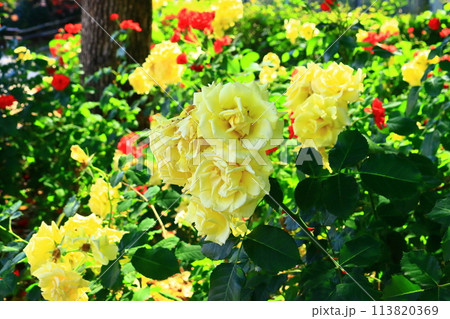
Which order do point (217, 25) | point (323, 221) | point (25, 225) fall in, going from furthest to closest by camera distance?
1. point (25, 225)
2. point (217, 25)
3. point (323, 221)

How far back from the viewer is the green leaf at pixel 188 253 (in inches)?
47.1

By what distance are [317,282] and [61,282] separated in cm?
54

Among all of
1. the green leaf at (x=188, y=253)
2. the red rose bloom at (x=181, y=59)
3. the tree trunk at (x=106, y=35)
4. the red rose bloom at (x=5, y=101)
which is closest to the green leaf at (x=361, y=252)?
the green leaf at (x=188, y=253)

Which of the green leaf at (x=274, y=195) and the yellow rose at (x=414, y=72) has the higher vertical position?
the green leaf at (x=274, y=195)

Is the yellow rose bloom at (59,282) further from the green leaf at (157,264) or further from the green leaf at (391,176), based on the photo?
the green leaf at (391,176)

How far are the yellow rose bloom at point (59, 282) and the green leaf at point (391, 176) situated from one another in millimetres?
647

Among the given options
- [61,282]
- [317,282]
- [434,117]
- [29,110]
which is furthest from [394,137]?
[29,110]

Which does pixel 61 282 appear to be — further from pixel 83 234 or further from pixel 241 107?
pixel 241 107

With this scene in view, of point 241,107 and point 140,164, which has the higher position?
point 241,107

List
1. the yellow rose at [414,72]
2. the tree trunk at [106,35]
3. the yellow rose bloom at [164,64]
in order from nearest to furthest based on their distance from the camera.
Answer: the yellow rose at [414,72], the yellow rose bloom at [164,64], the tree trunk at [106,35]

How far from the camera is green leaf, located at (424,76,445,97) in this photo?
66.0 inches

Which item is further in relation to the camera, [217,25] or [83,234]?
[217,25]

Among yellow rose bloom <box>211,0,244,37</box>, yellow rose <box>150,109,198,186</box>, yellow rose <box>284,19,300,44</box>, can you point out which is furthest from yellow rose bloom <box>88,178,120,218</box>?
yellow rose <box>284,19,300,44</box>

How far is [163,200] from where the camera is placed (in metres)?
1.39
